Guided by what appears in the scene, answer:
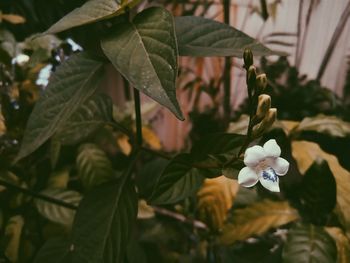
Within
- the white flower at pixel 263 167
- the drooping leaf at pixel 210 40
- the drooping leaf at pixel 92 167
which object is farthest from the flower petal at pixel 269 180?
the drooping leaf at pixel 92 167

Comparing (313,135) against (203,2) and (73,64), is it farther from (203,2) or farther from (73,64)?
(73,64)

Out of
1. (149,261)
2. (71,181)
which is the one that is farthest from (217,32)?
(149,261)

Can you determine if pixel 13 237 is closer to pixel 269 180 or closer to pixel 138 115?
pixel 138 115

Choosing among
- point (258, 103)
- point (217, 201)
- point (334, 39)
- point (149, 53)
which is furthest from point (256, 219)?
point (334, 39)

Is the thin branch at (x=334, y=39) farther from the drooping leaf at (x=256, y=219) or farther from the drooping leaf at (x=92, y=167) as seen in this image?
the drooping leaf at (x=92, y=167)

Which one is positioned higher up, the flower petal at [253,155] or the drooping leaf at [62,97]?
the drooping leaf at [62,97]
